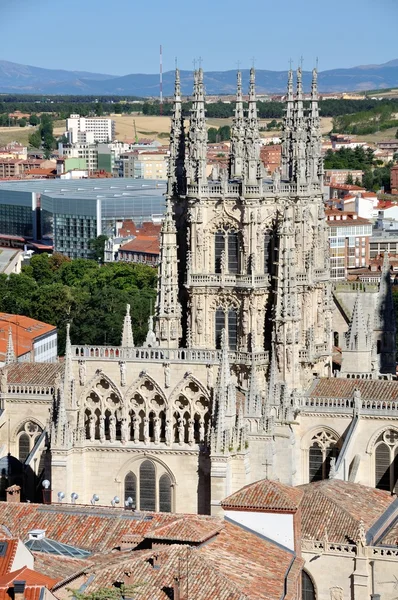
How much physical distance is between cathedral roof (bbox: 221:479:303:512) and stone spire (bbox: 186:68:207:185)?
27692mm

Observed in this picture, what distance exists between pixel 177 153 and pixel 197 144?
2.13 m

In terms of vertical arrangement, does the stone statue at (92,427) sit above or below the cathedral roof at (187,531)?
below

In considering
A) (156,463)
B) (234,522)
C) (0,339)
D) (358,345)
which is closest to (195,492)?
(156,463)

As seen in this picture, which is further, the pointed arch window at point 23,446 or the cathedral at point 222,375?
the pointed arch window at point 23,446

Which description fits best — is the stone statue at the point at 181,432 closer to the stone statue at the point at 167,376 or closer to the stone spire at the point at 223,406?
the stone statue at the point at 167,376

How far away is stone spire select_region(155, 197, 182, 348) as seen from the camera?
3625 inches

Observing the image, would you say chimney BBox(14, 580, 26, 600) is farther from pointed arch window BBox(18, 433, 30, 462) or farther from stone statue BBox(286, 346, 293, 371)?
pointed arch window BBox(18, 433, 30, 462)

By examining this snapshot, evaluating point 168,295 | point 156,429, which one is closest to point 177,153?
point 168,295

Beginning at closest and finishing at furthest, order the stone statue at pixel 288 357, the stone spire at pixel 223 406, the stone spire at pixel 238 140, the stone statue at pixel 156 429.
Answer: the stone spire at pixel 223 406, the stone statue at pixel 156 429, the stone statue at pixel 288 357, the stone spire at pixel 238 140

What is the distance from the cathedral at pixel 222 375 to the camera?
80438 mm

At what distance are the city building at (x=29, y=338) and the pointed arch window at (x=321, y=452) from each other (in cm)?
4120

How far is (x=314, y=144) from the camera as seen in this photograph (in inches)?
3814

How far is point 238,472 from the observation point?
259 feet

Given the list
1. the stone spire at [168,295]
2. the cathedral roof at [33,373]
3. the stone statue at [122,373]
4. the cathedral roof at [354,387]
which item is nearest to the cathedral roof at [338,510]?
the stone statue at [122,373]
